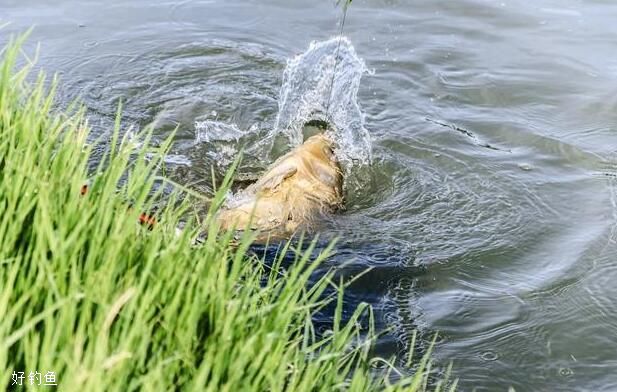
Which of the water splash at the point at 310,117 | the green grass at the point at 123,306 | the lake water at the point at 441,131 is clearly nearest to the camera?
the green grass at the point at 123,306

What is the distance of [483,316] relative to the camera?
12.6 ft

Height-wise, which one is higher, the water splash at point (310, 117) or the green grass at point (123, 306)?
the green grass at point (123, 306)

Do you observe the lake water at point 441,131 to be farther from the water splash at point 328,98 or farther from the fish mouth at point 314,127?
the fish mouth at point 314,127

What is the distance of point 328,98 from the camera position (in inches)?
223

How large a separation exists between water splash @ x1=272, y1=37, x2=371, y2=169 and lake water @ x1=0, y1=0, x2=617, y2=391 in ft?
0.14

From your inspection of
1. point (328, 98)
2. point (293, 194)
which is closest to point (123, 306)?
point (293, 194)

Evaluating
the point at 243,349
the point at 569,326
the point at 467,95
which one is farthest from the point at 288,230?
the point at 467,95

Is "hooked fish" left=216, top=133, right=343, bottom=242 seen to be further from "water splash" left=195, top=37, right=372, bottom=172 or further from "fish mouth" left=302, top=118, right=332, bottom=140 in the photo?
"fish mouth" left=302, top=118, right=332, bottom=140

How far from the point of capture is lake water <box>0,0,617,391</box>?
383 cm

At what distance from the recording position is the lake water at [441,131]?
151 inches

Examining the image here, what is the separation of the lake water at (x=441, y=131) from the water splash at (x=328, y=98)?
41 millimetres

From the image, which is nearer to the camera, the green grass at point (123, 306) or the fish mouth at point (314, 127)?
the green grass at point (123, 306)

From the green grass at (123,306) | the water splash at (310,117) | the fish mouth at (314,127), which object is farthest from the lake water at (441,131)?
the green grass at (123,306)

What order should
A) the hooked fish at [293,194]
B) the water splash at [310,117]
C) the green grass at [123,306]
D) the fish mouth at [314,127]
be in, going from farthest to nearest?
1. the fish mouth at [314,127]
2. the water splash at [310,117]
3. the hooked fish at [293,194]
4. the green grass at [123,306]
